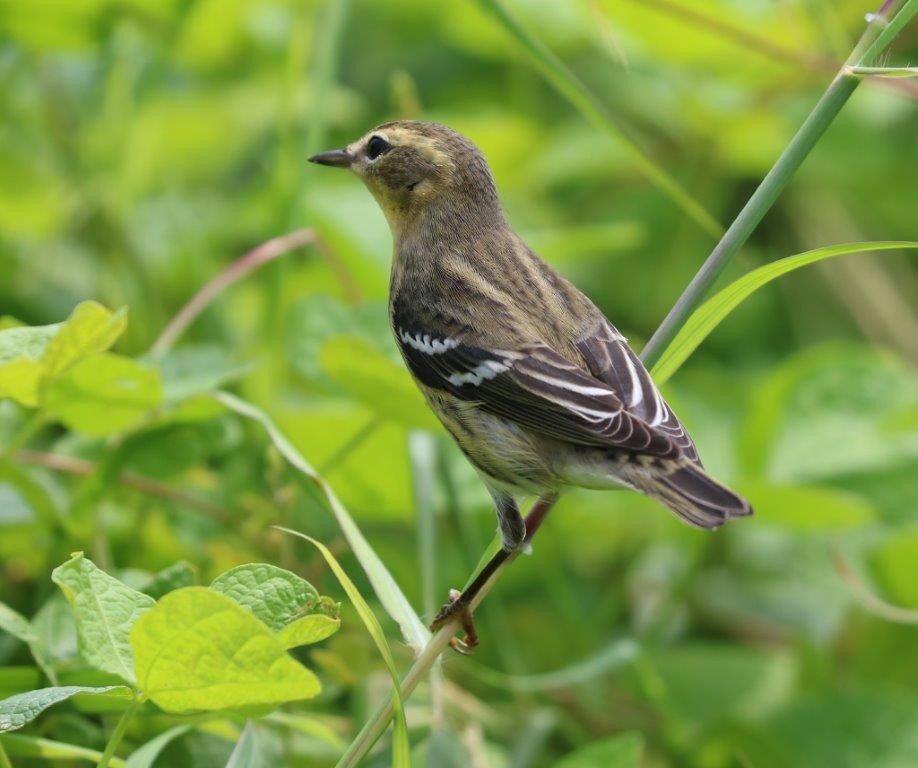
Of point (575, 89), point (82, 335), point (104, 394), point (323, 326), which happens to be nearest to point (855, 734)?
point (323, 326)

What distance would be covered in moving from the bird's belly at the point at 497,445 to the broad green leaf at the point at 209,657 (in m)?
0.68

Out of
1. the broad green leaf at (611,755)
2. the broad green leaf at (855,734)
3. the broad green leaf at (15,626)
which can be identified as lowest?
the broad green leaf at (855,734)

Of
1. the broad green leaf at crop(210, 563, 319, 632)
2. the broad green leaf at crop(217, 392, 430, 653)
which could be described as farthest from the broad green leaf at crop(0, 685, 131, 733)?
the broad green leaf at crop(217, 392, 430, 653)

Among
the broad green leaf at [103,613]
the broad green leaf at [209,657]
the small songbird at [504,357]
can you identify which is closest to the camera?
the broad green leaf at [209,657]

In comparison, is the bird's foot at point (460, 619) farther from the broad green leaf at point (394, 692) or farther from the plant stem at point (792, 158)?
the plant stem at point (792, 158)

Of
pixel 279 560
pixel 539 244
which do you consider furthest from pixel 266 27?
pixel 279 560

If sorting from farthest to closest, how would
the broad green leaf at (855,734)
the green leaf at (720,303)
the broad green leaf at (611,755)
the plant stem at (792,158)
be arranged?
the broad green leaf at (855,734) < the broad green leaf at (611,755) < the green leaf at (720,303) < the plant stem at (792,158)

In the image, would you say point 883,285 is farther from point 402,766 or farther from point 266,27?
point 402,766

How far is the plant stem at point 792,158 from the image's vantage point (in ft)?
6.07

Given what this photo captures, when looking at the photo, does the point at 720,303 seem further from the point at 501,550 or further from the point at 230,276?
the point at 230,276

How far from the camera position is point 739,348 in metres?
4.81

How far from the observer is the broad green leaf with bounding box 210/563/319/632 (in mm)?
1706

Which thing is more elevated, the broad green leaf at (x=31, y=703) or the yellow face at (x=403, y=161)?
the yellow face at (x=403, y=161)

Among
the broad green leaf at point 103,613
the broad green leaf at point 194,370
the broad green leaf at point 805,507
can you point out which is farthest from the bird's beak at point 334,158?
the broad green leaf at point 103,613
